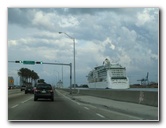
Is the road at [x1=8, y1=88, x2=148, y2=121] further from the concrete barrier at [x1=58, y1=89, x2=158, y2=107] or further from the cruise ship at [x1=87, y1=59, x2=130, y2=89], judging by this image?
the cruise ship at [x1=87, y1=59, x2=130, y2=89]

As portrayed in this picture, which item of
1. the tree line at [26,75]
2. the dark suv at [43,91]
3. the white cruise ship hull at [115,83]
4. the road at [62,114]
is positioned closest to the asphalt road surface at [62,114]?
the road at [62,114]

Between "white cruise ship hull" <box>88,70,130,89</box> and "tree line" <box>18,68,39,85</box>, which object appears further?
"tree line" <box>18,68,39,85</box>

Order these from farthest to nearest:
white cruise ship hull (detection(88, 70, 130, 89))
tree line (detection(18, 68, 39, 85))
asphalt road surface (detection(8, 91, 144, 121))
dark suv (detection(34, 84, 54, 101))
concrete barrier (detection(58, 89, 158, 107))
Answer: tree line (detection(18, 68, 39, 85)) < white cruise ship hull (detection(88, 70, 130, 89)) < dark suv (detection(34, 84, 54, 101)) < concrete barrier (detection(58, 89, 158, 107)) < asphalt road surface (detection(8, 91, 144, 121))

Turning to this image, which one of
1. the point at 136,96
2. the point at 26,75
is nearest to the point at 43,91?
the point at 136,96

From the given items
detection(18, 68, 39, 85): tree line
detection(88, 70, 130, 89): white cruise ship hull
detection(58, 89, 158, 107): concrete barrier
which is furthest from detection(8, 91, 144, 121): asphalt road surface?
detection(18, 68, 39, 85): tree line

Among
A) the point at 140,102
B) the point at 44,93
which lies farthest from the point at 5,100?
the point at 44,93

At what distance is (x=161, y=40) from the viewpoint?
44.5ft

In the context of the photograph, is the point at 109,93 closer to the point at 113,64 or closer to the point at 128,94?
the point at 128,94

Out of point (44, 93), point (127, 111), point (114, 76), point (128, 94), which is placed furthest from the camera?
point (114, 76)

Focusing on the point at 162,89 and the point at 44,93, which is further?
the point at 44,93

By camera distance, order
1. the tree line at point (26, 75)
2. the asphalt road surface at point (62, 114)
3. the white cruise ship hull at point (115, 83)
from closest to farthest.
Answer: the asphalt road surface at point (62, 114) < the white cruise ship hull at point (115, 83) < the tree line at point (26, 75)

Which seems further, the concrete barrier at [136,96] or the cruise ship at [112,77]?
the cruise ship at [112,77]

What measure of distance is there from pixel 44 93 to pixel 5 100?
19538 millimetres

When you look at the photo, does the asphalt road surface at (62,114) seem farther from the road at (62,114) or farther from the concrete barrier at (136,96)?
the concrete barrier at (136,96)
